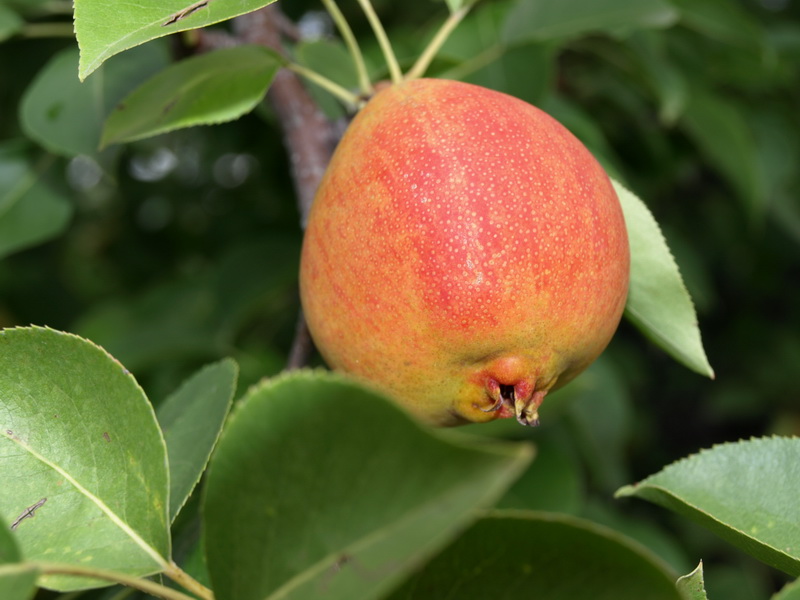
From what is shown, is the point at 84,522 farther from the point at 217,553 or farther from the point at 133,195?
the point at 133,195

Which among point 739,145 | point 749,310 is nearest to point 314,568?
point 739,145

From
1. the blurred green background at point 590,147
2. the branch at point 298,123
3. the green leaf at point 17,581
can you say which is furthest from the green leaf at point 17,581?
the blurred green background at point 590,147

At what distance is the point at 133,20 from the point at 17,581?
40 centimetres

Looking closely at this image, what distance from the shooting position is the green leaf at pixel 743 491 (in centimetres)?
62

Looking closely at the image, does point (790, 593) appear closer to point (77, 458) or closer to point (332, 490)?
point (332, 490)

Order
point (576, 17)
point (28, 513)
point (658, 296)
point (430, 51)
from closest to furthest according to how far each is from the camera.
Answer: point (28, 513) < point (658, 296) < point (430, 51) < point (576, 17)

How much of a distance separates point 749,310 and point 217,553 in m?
2.91

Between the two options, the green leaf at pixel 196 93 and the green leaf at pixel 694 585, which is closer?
the green leaf at pixel 694 585

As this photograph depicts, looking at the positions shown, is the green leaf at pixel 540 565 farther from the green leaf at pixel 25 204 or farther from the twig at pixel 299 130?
the green leaf at pixel 25 204

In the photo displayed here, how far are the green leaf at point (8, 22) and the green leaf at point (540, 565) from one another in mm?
1070

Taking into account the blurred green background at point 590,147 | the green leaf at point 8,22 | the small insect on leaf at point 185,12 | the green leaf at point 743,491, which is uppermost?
the small insect on leaf at point 185,12

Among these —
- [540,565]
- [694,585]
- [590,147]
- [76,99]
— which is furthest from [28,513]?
[590,147]

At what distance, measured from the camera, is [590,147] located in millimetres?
1364

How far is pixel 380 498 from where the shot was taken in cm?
42
